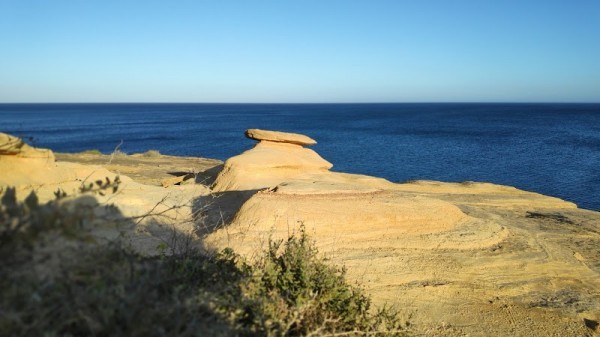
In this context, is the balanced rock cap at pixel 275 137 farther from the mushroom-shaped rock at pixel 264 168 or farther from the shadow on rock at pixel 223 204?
the shadow on rock at pixel 223 204

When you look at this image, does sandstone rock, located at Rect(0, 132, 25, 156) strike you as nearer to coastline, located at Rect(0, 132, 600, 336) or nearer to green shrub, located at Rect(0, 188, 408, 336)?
coastline, located at Rect(0, 132, 600, 336)

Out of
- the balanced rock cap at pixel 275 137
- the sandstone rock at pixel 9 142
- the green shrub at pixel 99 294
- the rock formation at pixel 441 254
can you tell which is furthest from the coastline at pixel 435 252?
the balanced rock cap at pixel 275 137

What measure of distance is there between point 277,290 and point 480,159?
3589cm

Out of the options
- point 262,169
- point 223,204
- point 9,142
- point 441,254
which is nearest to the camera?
point 9,142

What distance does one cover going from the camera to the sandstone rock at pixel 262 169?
1427cm

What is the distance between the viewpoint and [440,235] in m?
10.1

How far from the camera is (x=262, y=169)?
1496cm

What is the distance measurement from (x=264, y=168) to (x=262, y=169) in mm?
86

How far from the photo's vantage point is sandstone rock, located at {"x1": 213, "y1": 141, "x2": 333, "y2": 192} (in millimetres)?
14266

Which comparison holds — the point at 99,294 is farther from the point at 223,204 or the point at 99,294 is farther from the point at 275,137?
the point at 275,137

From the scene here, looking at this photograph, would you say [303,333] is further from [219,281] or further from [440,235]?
[440,235]

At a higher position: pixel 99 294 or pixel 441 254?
pixel 99 294

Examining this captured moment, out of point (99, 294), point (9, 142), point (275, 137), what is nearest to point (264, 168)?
point (275, 137)

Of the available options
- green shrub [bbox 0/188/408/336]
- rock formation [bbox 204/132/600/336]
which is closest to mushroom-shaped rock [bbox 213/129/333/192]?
rock formation [bbox 204/132/600/336]
